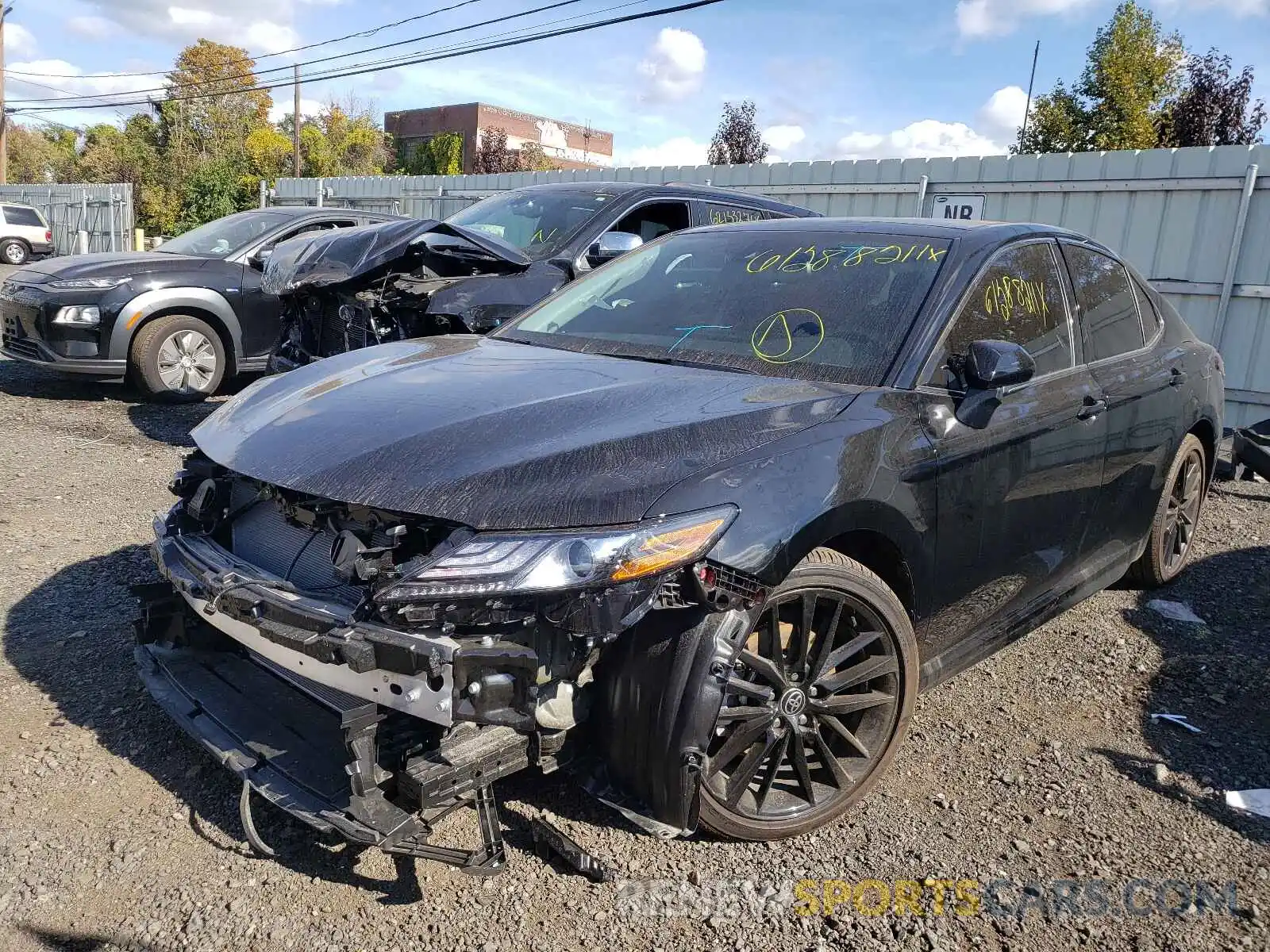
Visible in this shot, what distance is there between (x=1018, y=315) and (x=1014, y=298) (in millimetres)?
63

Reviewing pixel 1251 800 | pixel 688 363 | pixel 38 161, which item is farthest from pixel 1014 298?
pixel 38 161

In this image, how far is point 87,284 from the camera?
769 cm

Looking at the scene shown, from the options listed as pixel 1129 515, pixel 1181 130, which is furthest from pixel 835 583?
pixel 1181 130

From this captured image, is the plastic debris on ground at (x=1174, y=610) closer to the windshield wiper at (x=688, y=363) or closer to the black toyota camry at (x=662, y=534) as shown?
the black toyota camry at (x=662, y=534)

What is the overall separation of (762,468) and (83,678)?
2578 mm

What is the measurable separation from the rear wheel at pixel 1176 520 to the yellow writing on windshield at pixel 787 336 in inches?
87.5

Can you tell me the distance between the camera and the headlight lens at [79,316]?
758 cm

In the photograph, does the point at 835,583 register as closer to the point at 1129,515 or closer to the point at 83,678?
the point at 1129,515

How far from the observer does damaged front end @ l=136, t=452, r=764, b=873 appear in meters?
2.14

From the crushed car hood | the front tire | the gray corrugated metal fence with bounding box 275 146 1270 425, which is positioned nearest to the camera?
the front tire

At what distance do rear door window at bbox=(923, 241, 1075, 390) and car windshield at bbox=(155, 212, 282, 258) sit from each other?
698cm

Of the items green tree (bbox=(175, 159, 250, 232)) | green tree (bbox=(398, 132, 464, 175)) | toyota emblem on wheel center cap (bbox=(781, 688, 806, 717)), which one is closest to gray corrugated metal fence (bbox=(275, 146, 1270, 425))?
toyota emblem on wheel center cap (bbox=(781, 688, 806, 717))

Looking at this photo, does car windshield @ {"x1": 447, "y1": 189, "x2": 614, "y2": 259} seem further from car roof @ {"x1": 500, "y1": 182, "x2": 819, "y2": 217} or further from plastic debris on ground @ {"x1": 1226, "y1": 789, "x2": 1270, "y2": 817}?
plastic debris on ground @ {"x1": 1226, "y1": 789, "x2": 1270, "y2": 817}

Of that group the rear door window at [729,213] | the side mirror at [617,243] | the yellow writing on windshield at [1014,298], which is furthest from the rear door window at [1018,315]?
the rear door window at [729,213]
